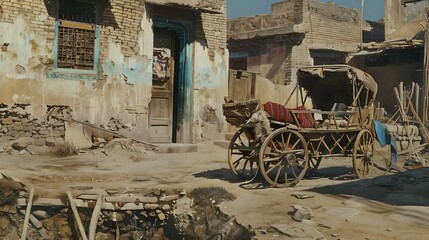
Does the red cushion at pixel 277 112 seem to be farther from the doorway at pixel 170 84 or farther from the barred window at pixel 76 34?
the doorway at pixel 170 84

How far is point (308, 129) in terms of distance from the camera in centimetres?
779

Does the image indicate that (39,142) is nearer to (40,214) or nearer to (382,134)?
(40,214)

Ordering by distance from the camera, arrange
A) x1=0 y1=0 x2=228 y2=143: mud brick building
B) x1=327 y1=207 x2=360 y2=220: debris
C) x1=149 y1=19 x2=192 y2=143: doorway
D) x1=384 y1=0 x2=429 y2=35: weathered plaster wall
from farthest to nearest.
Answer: x1=384 y1=0 x2=429 y2=35: weathered plaster wall < x1=149 y1=19 x2=192 y2=143: doorway < x1=0 y1=0 x2=228 y2=143: mud brick building < x1=327 y1=207 x2=360 y2=220: debris

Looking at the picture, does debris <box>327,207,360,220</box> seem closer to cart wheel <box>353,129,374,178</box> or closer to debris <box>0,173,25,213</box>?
cart wheel <box>353,129,374,178</box>

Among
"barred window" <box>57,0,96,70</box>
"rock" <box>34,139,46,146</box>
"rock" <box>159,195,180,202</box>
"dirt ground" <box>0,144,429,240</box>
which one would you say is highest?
"barred window" <box>57,0,96,70</box>

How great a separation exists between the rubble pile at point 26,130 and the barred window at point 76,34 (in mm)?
1377

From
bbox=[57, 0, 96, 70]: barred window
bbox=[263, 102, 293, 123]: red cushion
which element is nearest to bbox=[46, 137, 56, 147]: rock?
bbox=[57, 0, 96, 70]: barred window

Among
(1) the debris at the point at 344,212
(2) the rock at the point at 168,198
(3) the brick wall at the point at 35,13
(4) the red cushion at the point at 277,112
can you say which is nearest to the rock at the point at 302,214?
(1) the debris at the point at 344,212

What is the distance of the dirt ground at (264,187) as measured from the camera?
17.3 feet

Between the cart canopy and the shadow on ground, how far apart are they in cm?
161

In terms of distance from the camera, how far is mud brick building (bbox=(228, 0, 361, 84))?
18.6 meters

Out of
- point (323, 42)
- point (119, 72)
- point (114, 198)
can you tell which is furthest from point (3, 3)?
point (323, 42)

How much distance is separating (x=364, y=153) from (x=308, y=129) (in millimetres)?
1765

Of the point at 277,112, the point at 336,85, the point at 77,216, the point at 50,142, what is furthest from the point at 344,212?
the point at 50,142
